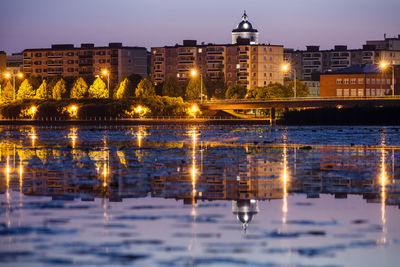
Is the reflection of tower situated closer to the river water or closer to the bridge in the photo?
the river water

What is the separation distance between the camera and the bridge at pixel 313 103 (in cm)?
14200

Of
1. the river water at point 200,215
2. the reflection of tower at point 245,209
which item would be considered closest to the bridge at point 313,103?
the river water at point 200,215

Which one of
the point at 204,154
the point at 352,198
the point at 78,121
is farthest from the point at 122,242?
the point at 78,121

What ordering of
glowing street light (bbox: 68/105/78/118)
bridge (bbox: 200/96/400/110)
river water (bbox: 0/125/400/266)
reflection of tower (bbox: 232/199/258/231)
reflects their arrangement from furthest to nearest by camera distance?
glowing street light (bbox: 68/105/78/118) → bridge (bbox: 200/96/400/110) → reflection of tower (bbox: 232/199/258/231) → river water (bbox: 0/125/400/266)

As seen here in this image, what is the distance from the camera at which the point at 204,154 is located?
4522cm

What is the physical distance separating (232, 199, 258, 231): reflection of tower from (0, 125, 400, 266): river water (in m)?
0.03

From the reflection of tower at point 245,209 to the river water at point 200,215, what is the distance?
0.03 metres

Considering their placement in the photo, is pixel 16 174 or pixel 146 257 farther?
pixel 16 174

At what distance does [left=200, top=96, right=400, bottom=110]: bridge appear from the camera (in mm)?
142000

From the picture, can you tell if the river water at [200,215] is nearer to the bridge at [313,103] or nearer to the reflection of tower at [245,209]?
the reflection of tower at [245,209]

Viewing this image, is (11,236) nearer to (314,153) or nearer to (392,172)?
(392,172)

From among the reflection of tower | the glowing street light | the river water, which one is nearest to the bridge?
the glowing street light

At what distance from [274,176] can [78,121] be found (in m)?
129

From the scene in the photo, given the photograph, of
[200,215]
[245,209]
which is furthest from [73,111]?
[200,215]
